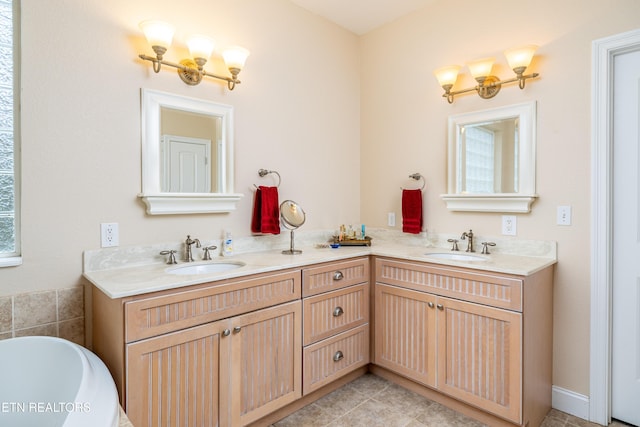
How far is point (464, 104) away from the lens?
251 cm

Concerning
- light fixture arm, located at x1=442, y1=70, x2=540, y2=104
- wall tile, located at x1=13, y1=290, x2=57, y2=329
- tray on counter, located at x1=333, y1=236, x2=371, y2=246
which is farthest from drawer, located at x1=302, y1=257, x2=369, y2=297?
light fixture arm, located at x1=442, y1=70, x2=540, y2=104

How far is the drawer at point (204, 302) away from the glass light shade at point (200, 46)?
1.28 meters

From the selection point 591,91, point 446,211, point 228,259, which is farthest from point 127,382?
point 591,91

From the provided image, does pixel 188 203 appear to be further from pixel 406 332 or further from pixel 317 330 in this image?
pixel 406 332

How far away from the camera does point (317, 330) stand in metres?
2.13

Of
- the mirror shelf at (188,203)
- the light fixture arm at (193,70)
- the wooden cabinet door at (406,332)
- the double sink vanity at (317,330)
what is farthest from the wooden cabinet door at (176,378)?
the light fixture arm at (193,70)

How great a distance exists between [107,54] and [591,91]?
2590 mm

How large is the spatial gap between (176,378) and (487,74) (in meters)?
2.44

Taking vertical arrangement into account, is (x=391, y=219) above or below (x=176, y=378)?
above

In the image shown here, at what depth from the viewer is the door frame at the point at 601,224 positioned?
6.38ft

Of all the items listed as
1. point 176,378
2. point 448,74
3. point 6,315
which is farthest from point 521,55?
point 6,315

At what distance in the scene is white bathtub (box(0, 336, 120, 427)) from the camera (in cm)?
126

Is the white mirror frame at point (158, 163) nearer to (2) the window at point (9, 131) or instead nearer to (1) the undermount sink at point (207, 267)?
(1) the undermount sink at point (207, 267)

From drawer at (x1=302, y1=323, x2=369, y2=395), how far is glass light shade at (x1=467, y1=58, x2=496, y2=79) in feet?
5.91
